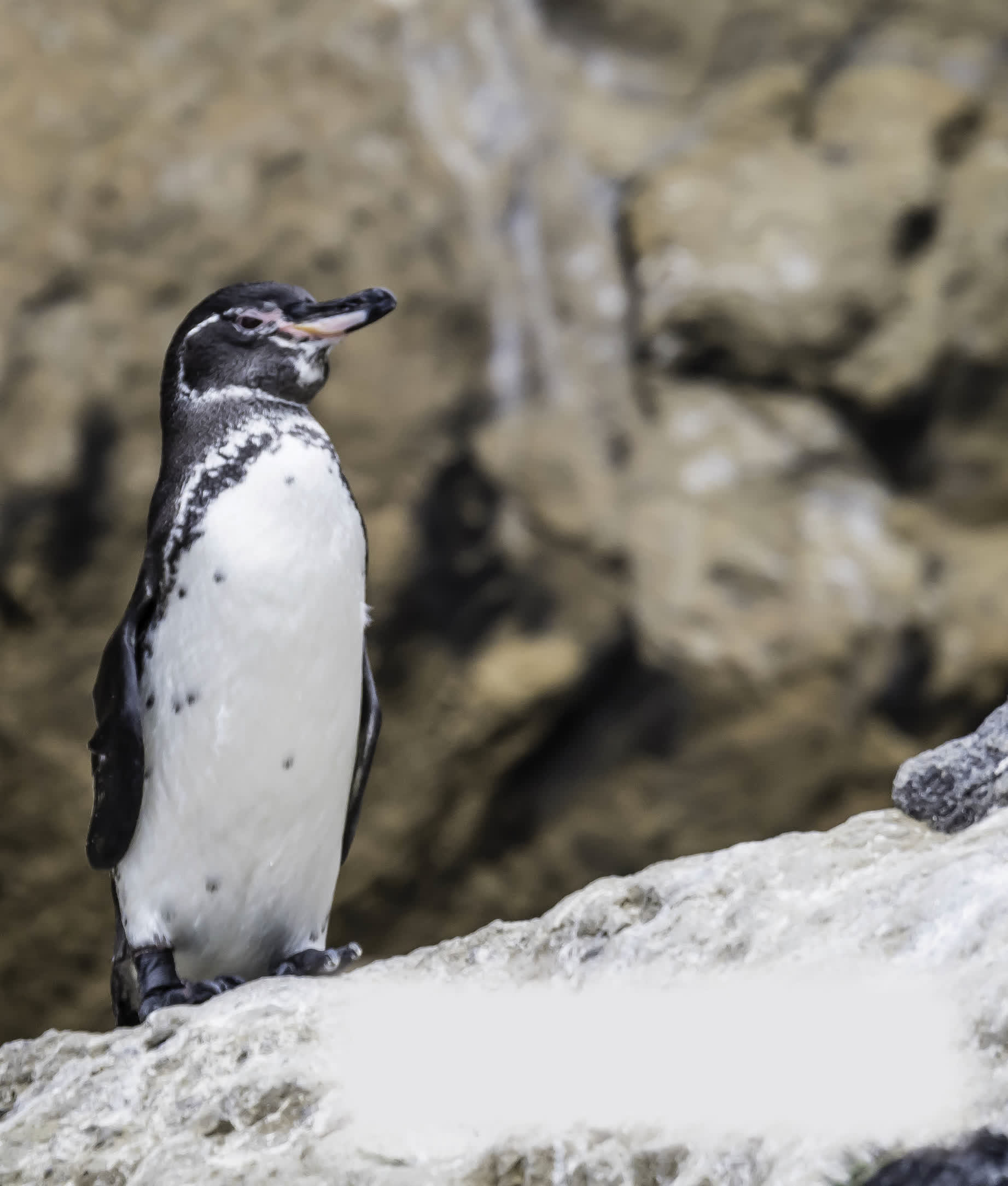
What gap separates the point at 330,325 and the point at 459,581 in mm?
1574

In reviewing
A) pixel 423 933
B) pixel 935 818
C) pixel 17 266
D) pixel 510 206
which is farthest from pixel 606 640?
pixel 935 818

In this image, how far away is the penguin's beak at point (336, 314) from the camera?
64.3 inches

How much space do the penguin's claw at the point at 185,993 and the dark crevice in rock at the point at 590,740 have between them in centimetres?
170

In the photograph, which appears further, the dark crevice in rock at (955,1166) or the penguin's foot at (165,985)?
the penguin's foot at (165,985)

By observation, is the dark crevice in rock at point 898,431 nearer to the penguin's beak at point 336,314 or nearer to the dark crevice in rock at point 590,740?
the dark crevice in rock at point 590,740

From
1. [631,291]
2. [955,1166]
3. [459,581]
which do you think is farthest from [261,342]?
[631,291]

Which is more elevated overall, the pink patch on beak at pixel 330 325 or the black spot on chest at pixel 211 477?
the pink patch on beak at pixel 330 325

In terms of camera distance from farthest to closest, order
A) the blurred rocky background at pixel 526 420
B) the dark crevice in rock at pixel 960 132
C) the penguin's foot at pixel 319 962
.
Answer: the dark crevice in rock at pixel 960 132
the blurred rocky background at pixel 526 420
the penguin's foot at pixel 319 962

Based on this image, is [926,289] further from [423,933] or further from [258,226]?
[423,933]

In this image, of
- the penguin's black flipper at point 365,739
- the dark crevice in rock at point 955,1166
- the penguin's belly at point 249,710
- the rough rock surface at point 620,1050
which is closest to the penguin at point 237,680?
the penguin's belly at point 249,710

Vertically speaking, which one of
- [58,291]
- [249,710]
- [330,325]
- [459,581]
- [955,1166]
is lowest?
[955,1166]

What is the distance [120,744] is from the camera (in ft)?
5.24

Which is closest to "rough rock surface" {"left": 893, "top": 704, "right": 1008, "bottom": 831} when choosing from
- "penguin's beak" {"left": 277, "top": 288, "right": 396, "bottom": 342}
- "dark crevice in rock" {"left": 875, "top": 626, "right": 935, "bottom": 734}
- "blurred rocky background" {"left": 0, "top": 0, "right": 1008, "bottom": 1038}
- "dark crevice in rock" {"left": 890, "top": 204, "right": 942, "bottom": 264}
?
"penguin's beak" {"left": 277, "top": 288, "right": 396, "bottom": 342}

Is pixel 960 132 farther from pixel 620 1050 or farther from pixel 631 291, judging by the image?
pixel 620 1050
